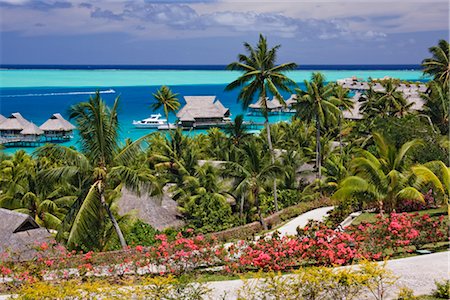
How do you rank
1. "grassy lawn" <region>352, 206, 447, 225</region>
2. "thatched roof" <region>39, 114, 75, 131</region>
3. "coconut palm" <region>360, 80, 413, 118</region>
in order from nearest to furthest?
"grassy lawn" <region>352, 206, 447, 225</region>
"coconut palm" <region>360, 80, 413, 118</region>
"thatched roof" <region>39, 114, 75, 131</region>

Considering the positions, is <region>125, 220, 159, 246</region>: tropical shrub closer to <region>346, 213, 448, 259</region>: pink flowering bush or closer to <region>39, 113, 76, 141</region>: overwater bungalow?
<region>346, 213, 448, 259</region>: pink flowering bush

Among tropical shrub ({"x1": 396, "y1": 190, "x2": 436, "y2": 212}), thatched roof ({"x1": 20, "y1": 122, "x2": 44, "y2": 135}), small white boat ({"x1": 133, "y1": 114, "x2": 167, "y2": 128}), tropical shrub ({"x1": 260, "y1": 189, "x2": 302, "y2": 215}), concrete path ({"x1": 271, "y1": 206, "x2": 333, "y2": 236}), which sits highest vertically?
thatched roof ({"x1": 20, "y1": 122, "x2": 44, "y2": 135})

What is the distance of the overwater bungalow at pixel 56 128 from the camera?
171 feet

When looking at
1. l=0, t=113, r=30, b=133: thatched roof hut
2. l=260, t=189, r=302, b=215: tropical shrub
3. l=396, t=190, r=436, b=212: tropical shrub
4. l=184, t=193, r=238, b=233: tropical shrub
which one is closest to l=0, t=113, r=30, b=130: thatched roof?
l=0, t=113, r=30, b=133: thatched roof hut

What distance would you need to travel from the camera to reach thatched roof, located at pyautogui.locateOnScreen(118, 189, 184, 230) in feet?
71.5

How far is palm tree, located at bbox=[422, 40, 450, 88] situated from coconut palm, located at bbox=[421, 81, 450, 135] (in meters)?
3.47

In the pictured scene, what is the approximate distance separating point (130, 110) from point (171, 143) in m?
53.6

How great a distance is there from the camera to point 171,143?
29516mm

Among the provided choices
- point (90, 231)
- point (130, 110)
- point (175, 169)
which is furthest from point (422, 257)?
point (130, 110)

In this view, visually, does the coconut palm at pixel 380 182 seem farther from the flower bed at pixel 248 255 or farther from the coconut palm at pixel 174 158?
the coconut palm at pixel 174 158

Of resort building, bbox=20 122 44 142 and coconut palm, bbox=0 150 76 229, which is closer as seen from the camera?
coconut palm, bbox=0 150 76 229

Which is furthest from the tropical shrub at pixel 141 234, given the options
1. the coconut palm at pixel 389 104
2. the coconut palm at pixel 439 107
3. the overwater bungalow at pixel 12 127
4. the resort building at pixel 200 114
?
the resort building at pixel 200 114

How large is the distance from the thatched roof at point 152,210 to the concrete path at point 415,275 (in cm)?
1227

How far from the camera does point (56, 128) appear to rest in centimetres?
5216
